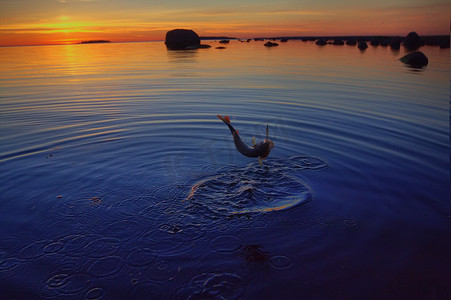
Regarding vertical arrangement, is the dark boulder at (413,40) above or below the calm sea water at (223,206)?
above

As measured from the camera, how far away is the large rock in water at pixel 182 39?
94.2 m

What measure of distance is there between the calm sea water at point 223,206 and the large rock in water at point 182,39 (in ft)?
284

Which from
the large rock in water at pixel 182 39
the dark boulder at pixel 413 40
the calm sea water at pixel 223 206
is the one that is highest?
the large rock in water at pixel 182 39

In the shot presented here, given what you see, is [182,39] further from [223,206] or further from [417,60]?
[223,206]

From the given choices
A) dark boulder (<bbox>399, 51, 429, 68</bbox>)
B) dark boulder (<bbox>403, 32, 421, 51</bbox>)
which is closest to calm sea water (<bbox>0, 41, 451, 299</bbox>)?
dark boulder (<bbox>399, 51, 429, 68</bbox>)

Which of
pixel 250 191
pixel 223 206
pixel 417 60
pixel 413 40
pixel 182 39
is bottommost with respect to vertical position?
pixel 223 206

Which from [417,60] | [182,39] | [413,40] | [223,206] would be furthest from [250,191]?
[182,39]

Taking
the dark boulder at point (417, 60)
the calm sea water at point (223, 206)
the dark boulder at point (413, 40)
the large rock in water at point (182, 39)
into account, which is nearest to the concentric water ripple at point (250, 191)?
the calm sea water at point (223, 206)

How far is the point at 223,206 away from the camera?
6.34 meters

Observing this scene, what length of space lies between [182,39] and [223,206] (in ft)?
320

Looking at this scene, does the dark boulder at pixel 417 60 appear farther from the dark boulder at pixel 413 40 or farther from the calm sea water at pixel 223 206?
the dark boulder at pixel 413 40

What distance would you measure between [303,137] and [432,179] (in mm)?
4292

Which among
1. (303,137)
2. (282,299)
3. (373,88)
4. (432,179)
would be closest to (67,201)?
(282,299)

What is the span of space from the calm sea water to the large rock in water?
284 feet
